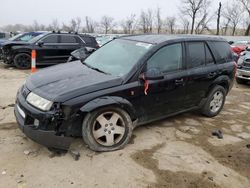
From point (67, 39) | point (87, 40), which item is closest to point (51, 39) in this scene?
point (67, 39)

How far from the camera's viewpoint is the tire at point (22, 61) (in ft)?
39.0

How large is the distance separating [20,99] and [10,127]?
39.5 inches

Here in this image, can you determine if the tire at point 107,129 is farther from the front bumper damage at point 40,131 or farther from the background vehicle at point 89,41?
the background vehicle at point 89,41

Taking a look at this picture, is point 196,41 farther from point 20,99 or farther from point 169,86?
point 20,99

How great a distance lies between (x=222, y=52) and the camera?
19.5 feet

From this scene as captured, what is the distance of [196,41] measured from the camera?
537 centimetres

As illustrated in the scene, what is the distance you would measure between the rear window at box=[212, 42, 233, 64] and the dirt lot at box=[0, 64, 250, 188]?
4.72 ft

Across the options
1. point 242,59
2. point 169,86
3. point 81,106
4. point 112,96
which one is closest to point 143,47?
point 169,86

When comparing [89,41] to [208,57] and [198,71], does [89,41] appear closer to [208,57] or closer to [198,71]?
[208,57]

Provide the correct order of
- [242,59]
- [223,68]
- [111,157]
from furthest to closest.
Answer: [242,59]
[223,68]
[111,157]

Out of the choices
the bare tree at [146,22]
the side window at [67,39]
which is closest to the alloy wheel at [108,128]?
the side window at [67,39]

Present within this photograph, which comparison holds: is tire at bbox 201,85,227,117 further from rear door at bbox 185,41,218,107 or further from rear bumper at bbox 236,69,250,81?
rear bumper at bbox 236,69,250,81

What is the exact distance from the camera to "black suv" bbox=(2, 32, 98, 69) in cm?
1187

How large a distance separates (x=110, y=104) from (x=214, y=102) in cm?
286
